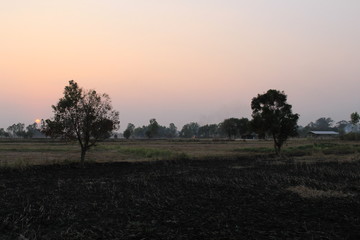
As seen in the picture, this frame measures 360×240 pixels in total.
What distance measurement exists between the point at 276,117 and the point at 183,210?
3953 cm

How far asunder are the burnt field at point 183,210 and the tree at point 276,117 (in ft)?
91.3

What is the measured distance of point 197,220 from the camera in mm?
11727

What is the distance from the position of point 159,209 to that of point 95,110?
75.0ft

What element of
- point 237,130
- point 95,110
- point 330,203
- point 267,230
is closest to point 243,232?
point 267,230

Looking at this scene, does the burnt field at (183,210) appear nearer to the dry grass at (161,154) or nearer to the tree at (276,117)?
the dry grass at (161,154)

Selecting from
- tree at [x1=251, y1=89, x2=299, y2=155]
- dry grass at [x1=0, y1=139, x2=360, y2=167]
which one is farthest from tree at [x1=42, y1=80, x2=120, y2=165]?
tree at [x1=251, y1=89, x2=299, y2=155]

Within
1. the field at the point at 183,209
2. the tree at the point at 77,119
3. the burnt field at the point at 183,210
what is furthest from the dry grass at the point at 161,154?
the burnt field at the point at 183,210

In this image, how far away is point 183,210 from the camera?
44.4ft

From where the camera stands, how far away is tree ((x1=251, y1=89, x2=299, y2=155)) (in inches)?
1960

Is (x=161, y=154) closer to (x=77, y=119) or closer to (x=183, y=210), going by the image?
(x=77, y=119)

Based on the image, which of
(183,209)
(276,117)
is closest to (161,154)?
(276,117)

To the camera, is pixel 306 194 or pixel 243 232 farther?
pixel 306 194

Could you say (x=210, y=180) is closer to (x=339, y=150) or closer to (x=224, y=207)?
(x=224, y=207)

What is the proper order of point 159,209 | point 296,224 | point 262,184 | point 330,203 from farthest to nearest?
1. point 262,184
2. point 330,203
3. point 159,209
4. point 296,224
